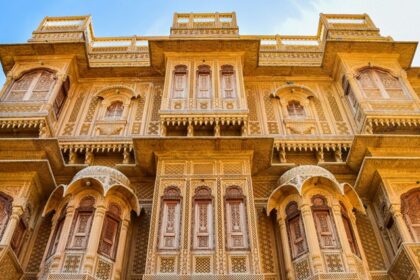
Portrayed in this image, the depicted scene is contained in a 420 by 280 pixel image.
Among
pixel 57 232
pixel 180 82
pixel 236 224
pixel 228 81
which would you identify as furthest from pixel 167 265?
pixel 228 81

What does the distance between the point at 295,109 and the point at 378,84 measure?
2.23 metres

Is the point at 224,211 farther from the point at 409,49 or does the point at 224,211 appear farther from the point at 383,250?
the point at 409,49

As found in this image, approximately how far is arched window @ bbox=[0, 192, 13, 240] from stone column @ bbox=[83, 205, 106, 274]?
1719 millimetres

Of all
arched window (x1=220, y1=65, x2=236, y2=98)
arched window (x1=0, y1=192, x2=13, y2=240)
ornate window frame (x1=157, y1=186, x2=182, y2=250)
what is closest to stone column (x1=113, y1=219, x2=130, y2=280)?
ornate window frame (x1=157, y1=186, x2=182, y2=250)

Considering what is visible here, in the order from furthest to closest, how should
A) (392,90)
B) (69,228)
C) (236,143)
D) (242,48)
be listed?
1. (242,48)
2. (392,90)
3. (236,143)
4. (69,228)

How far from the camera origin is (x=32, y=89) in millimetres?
11789

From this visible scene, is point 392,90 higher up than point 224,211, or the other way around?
point 392,90

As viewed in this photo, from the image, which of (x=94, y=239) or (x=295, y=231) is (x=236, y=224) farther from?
(x=94, y=239)

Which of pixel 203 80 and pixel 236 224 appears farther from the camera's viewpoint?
pixel 203 80

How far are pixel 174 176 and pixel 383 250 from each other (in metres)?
4.42

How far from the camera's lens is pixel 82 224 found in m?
8.52

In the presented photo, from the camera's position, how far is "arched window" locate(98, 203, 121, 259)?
8.22 meters

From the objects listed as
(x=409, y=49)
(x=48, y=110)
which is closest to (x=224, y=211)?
(x=48, y=110)

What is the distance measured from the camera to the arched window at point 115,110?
39.9 feet
